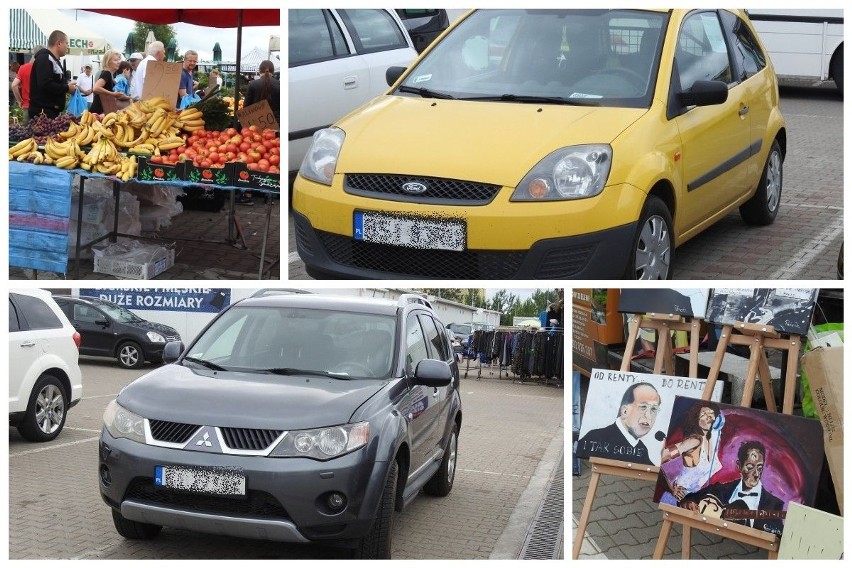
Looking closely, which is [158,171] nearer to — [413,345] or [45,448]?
[45,448]

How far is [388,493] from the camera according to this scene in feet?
16.8

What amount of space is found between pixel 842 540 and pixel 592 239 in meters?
1.97

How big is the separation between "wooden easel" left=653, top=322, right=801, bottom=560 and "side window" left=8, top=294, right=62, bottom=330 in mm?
5526

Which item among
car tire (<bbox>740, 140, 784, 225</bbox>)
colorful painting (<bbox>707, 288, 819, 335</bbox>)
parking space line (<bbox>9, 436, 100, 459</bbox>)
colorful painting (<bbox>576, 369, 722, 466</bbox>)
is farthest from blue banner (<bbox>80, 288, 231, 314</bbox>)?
colorful painting (<bbox>707, 288, 819, 335</bbox>)

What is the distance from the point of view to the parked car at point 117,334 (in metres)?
14.9

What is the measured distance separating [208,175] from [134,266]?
157 cm

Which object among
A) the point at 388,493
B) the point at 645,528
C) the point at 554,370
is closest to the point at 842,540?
the point at 645,528

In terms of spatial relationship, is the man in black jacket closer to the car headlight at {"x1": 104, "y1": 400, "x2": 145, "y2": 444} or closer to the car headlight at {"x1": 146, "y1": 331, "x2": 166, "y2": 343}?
the car headlight at {"x1": 146, "y1": 331, "x2": 166, "y2": 343}

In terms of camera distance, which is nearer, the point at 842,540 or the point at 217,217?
the point at 842,540

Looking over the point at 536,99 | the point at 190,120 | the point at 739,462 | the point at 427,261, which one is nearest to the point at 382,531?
the point at 427,261

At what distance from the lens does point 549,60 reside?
6758mm
